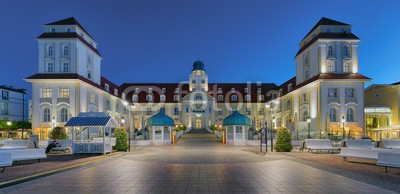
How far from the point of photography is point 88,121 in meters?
24.8

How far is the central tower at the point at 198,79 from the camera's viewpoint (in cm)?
7550

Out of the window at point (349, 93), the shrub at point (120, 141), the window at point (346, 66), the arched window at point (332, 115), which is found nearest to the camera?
the shrub at point (120, 141)

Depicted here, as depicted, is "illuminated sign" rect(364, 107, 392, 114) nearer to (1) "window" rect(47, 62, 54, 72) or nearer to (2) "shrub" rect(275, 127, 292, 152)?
(2) "shrub" rect(275, 127, 292, 152)

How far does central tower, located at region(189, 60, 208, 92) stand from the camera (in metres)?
75.5

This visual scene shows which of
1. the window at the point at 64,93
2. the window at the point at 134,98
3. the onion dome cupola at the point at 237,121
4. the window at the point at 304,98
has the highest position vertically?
the window at the point at 134,98

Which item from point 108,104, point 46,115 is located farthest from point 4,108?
point 46,115

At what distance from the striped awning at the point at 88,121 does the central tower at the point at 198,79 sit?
50748 millimetres

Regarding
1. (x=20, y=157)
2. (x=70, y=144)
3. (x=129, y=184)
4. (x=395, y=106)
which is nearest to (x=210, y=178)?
(x=129, y=184)

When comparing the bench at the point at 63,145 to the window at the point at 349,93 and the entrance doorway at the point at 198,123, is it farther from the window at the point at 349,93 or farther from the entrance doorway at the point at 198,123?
the entrance doorway at the point at 198,123

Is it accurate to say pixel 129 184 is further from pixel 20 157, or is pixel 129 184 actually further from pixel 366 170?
pixel 366 170

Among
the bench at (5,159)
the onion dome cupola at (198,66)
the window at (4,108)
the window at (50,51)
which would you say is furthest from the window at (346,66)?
the window at (4,108)

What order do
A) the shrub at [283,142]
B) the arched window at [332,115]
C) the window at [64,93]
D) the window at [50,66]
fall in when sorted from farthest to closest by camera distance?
the window at [50,66]
the window at [64,93]
the arched window at [332,115]
the shrub at [283,142]

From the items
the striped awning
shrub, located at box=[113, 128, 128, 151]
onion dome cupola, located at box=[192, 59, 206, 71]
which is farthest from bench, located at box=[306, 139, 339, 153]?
onion dome cupola, located at box=[192, 59, 206, 71]

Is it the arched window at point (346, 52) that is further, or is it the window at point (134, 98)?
the window at point (134, 98)
